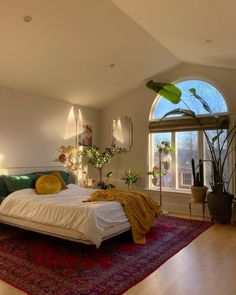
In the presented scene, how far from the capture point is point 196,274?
2.80 metres

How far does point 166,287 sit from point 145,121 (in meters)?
4.20

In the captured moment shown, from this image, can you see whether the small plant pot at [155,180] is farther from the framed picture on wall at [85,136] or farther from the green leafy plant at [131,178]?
the framed picture on wall at [85,136]

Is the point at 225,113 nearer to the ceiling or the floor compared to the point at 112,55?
nearer to the floor

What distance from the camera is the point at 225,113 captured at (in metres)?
5.23

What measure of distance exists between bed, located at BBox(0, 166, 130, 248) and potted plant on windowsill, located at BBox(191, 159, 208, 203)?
1874mm

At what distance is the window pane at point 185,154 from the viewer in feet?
18.4

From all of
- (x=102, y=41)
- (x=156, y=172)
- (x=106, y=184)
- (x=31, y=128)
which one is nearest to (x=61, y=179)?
(x=31, y=128)

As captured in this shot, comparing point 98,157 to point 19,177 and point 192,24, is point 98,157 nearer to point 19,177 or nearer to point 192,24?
point 19,177

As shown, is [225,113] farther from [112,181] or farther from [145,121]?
[112,181]

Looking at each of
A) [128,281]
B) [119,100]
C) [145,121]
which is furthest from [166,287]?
[119,100]

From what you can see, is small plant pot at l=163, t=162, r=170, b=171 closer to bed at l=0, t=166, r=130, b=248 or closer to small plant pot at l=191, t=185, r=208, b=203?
small plant pot at l=191, t=185, r=208, b=203

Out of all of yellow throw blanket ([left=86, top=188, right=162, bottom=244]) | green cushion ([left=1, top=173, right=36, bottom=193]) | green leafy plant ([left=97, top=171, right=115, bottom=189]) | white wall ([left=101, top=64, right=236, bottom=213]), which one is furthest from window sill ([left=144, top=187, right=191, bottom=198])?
green cushion ([left=1, top=173, right=36, bottom=193])

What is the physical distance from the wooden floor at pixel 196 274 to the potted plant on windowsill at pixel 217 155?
90 centimetres

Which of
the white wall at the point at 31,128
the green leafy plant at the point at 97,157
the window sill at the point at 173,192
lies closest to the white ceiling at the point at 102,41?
the white wall at the point at 31,128
